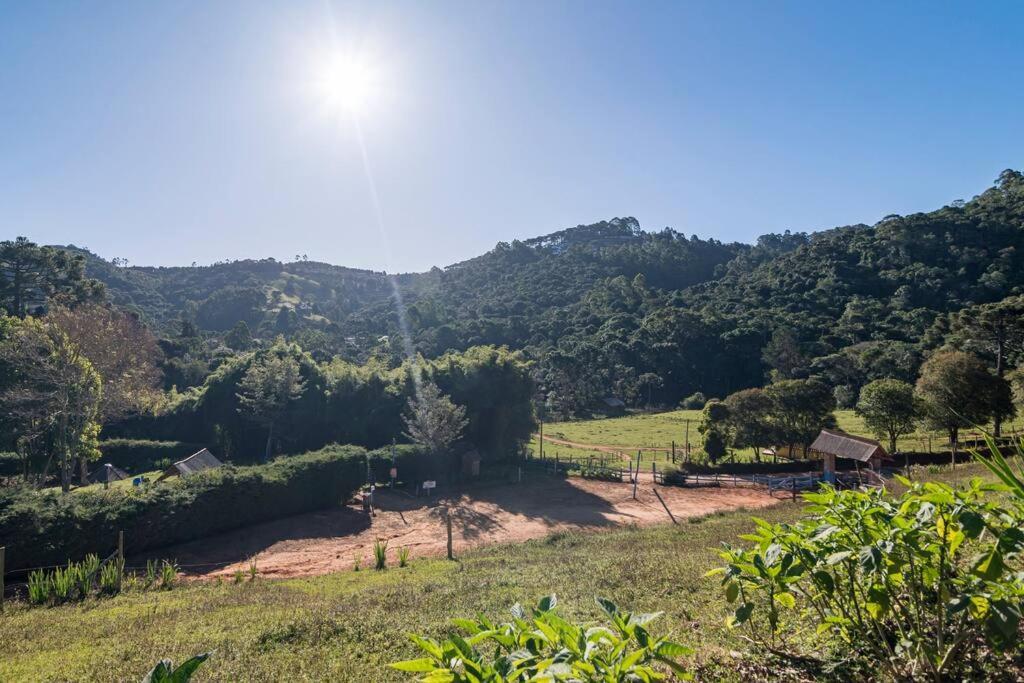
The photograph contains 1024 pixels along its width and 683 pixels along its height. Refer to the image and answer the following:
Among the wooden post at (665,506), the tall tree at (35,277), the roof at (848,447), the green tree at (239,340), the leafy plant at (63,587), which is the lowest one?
the wooden post at (665,506)

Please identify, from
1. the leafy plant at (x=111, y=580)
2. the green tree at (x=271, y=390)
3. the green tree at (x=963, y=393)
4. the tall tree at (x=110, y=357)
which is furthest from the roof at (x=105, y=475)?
the green tree at (x=963, y=393)

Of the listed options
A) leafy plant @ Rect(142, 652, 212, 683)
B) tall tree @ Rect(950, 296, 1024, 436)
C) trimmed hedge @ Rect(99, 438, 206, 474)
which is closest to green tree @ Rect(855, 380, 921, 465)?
tall tree @ Rect(950, 296, 1024, 436)

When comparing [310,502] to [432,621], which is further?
[310,502]

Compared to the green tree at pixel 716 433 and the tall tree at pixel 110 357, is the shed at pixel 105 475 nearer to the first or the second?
the tall tree at pixel 110 357

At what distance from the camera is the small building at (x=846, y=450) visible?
24906 millimetres

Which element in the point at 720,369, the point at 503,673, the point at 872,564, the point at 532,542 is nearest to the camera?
the point at 503,673

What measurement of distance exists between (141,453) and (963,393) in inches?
1771

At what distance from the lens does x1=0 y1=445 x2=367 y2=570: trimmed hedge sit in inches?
547

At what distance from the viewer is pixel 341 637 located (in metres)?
6.75

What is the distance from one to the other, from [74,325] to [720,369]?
58.7m

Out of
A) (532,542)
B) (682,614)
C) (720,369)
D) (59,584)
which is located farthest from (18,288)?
(720,369)

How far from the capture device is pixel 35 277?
155 feet

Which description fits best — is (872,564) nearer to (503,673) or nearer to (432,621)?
(503,673)

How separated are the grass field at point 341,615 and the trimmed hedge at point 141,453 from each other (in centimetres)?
2451
